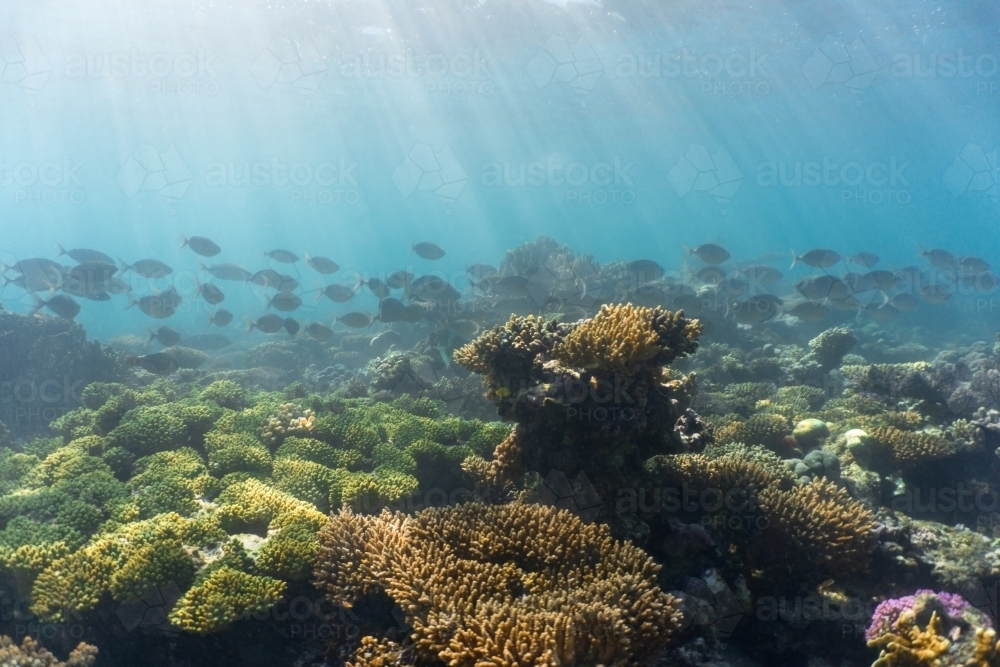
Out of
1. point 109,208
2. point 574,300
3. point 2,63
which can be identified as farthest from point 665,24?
point 109,208

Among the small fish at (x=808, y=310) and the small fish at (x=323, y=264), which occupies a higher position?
the small fish at (x=323, y=264)

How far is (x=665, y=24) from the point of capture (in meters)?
24.0

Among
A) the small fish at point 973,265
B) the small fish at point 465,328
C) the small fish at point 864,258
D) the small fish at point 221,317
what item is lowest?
the small fish at point 221,317

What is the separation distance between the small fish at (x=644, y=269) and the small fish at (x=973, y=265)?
8.44m

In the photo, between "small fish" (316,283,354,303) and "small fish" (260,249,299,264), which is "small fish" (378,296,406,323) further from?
"small fish" (260,249,299,264)

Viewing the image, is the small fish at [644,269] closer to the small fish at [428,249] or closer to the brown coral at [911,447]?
the small fish at [428,249]

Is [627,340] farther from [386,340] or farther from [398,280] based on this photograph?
[386,340]

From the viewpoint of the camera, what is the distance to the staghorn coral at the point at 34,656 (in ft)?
14.1

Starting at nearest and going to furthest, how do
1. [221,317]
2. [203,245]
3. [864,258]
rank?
[203,245]
[221,317]
[864,258]

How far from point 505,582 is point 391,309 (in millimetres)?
10017

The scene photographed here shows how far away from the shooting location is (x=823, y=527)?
4914mm

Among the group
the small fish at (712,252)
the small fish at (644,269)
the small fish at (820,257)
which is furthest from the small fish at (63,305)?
the small fish at (820,257)

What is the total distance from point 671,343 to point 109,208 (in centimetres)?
17200

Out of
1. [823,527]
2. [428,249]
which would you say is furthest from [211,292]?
[823,527]
